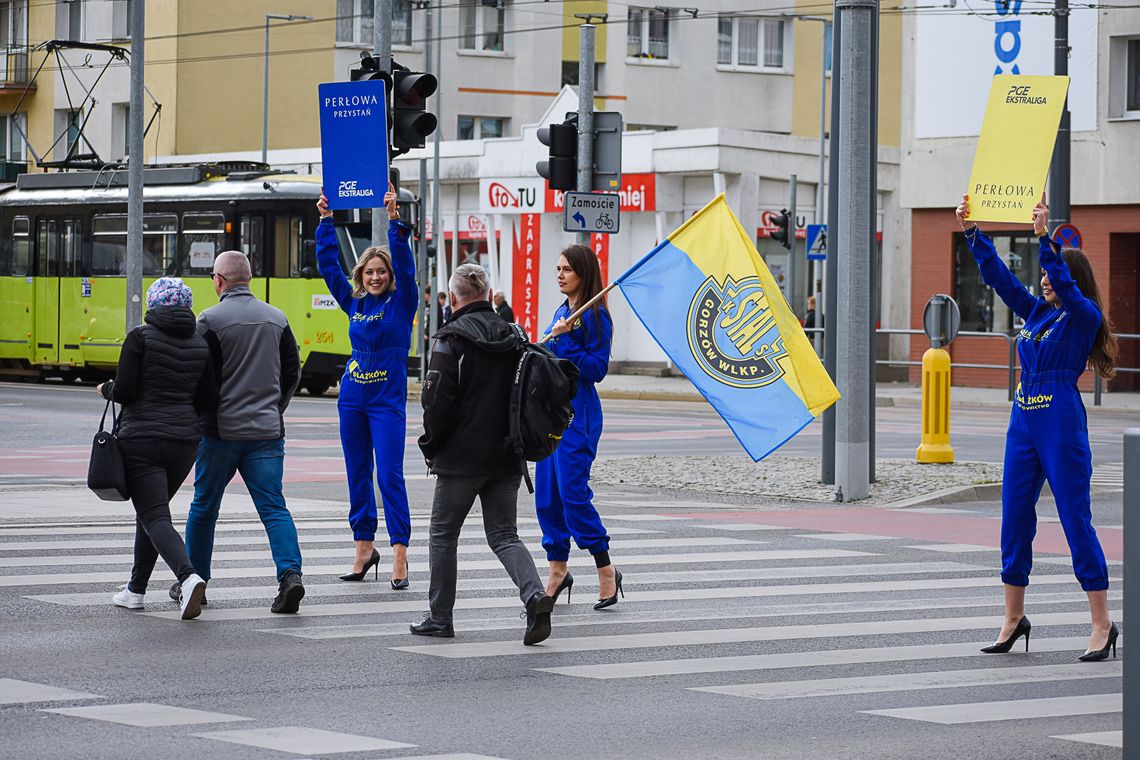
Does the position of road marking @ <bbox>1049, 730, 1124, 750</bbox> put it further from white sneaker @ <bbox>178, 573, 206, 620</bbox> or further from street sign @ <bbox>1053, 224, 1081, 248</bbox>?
street sign @ <bbox>1053, 224, 1081, 248</bbox>

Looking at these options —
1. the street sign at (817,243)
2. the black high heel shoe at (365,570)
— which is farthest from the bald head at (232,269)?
the street sign at (817,243)

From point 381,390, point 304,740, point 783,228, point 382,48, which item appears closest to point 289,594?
point 381,390

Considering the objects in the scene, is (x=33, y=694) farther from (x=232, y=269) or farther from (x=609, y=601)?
(x=609, y=601)

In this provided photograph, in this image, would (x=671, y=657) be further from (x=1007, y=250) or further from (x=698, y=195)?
(x=698, y=195)

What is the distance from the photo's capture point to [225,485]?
1080 cm

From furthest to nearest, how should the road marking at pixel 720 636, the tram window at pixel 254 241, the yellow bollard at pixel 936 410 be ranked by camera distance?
the tram window at pixel 254 241
the yellow bollard at pixel 936 410
the road marking at pixel 720 636

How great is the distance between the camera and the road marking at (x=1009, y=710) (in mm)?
7767

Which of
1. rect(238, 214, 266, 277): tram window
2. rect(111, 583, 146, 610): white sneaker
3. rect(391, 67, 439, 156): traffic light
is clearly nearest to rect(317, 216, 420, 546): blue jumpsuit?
rect(111, 583, 146, 610): white sneaker

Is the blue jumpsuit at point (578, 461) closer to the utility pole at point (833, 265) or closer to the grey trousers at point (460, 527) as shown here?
the grey trousers at point (460, 527)

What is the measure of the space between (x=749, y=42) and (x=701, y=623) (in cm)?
A: 5224

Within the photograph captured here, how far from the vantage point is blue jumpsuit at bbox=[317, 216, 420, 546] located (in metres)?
11.6

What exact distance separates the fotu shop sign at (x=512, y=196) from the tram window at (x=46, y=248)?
1167cm

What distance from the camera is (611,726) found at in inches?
295

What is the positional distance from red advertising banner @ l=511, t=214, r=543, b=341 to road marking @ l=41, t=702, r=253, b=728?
38835 mm
